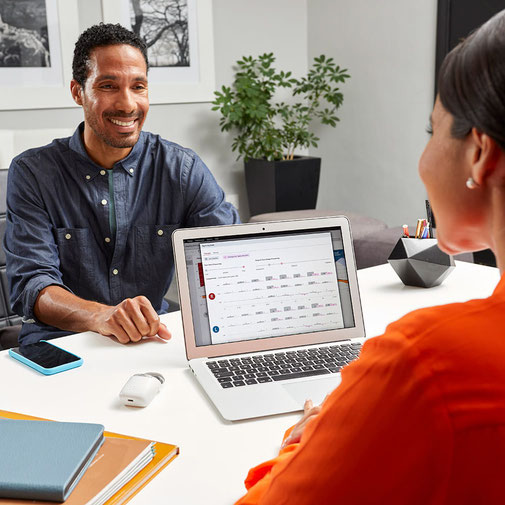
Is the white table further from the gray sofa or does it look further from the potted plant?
the potted plant

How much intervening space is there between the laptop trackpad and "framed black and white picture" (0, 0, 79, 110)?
9.38 ft

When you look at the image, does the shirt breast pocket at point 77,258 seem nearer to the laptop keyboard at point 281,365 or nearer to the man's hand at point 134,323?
the man's hand at point 134,323

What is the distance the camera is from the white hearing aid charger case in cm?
110

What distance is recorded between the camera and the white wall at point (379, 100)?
3.94 metres

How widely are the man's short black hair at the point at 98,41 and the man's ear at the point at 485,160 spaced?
1.52 meters

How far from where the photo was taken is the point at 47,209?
1854 mm

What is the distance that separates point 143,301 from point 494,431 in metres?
0.97

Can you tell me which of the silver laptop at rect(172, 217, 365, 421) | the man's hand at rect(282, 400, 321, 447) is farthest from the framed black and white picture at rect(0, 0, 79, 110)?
the man's hand at rect(282, 400, 321, 447)

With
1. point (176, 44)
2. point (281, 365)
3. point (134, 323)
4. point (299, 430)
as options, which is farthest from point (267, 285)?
point (176, 44)

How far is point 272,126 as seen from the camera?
4289 millimetres

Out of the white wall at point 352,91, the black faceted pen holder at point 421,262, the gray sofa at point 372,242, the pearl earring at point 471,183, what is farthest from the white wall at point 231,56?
the pearl earring at point 471,183

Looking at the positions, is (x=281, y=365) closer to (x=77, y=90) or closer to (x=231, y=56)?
(x=77, y=90)

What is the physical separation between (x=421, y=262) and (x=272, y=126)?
2.74 meters

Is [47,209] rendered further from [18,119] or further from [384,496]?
[18,119]
